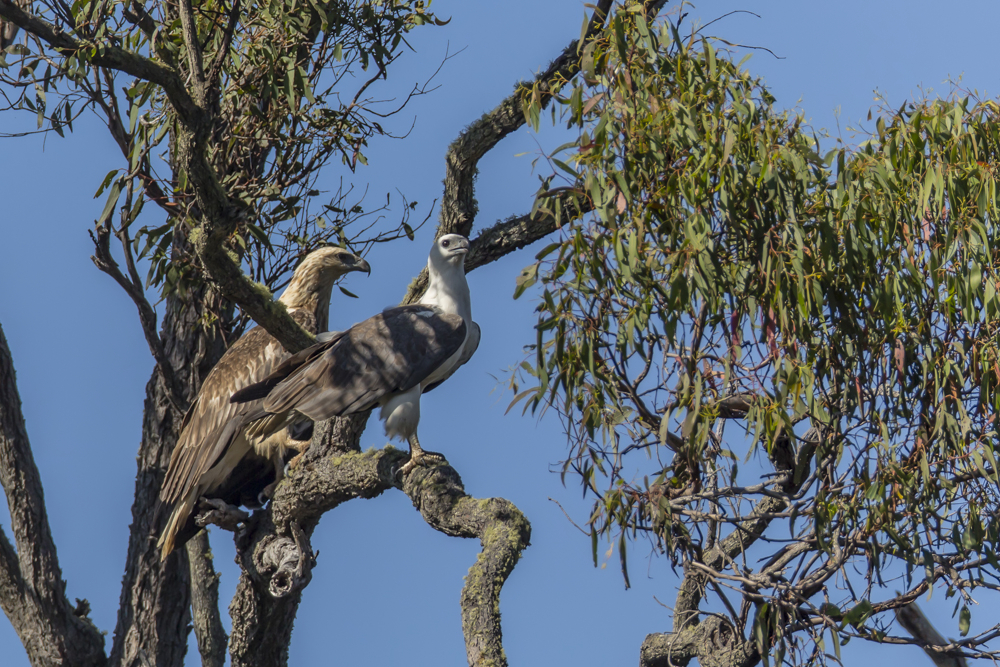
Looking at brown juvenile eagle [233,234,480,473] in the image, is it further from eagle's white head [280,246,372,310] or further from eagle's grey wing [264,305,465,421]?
eagle's white head [280,246,372,310]

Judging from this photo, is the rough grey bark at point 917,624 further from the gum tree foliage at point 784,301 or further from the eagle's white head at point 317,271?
the eagle's white head at point 317,271

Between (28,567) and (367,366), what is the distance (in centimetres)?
283

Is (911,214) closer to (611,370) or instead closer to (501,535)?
(611,370)

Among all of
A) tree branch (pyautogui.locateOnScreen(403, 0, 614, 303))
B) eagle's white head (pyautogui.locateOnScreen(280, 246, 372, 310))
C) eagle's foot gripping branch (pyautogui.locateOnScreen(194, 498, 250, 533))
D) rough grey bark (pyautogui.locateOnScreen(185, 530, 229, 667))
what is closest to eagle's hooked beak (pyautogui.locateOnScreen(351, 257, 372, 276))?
eagle's white head (pyautogui.locateOnScreen(280, 246, 372, 310))

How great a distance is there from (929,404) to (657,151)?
1.52m

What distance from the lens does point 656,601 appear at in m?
5.09

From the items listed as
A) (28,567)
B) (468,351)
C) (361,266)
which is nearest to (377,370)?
(468,351)

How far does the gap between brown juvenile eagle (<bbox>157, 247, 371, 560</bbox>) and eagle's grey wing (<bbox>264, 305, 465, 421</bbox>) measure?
401mm

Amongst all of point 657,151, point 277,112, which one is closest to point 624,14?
point 657,151

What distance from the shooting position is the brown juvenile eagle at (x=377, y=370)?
215 inches

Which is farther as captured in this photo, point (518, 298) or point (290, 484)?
point (290, 484)

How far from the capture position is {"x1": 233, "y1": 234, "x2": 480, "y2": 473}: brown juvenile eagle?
17.9 feet

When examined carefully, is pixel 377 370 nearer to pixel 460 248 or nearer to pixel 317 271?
pixel 460 248

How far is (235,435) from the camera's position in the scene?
602 cm
